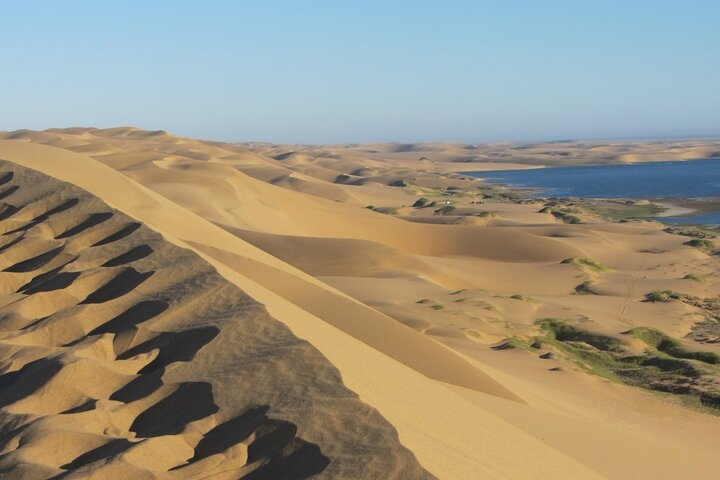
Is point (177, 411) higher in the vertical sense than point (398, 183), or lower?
higher

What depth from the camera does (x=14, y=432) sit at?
4770 millimetres

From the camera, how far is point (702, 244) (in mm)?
28969

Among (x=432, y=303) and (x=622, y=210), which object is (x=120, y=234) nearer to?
(x=432, y=303)

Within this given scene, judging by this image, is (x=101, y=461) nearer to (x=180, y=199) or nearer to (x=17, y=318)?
(x=17, y=318)

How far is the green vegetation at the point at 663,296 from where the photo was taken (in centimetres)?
2006

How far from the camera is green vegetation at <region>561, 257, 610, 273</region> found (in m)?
24.8

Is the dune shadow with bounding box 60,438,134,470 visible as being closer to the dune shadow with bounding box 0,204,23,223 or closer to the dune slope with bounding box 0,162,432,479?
the dune slope with bounding box 0,162,432,479

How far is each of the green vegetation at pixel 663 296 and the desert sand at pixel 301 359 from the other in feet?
0.34

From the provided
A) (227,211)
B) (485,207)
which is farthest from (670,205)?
(227,211)

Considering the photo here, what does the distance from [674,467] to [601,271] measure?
1746 centimetres

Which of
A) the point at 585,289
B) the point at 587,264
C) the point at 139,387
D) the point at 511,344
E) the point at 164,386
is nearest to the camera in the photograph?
the point at 164,386

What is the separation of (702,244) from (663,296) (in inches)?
392

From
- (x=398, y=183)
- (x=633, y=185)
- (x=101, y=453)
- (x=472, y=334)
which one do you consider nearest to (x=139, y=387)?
(x=101, y=453)

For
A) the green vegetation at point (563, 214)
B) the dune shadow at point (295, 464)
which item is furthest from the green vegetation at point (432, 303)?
the green vegetation at point (563, 214)
